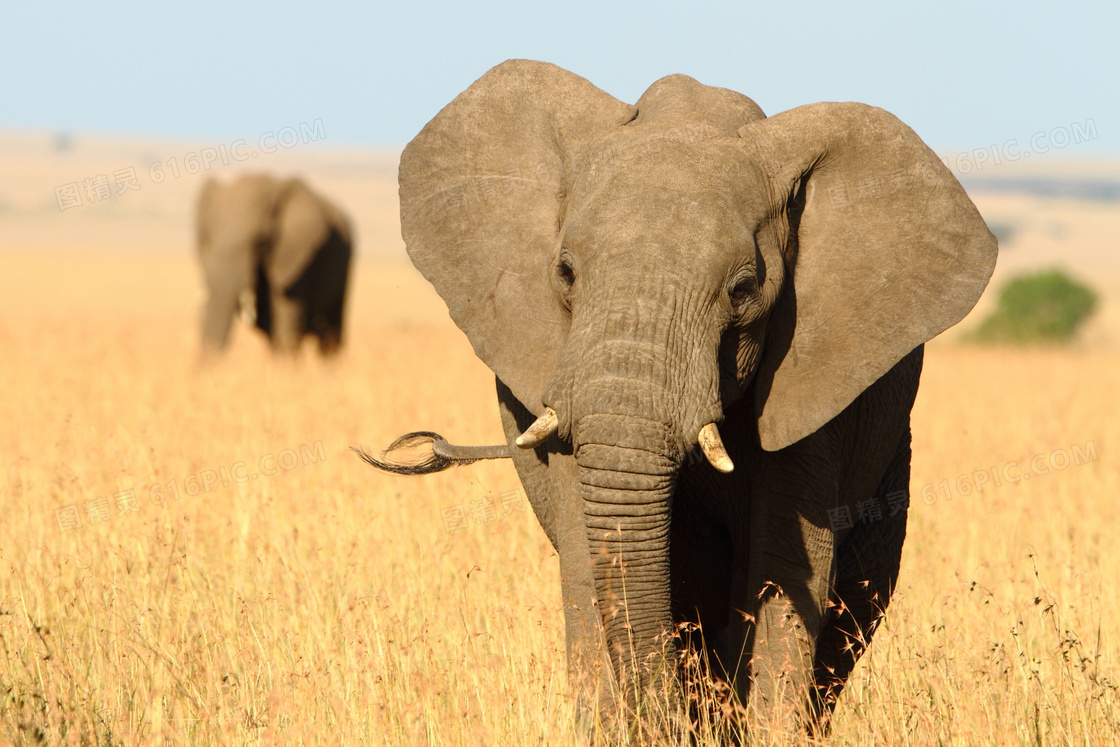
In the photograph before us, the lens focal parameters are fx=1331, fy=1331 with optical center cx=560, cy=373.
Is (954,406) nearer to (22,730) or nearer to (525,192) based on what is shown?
(525,192)

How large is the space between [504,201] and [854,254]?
3.58ft

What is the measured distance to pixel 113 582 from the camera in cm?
519

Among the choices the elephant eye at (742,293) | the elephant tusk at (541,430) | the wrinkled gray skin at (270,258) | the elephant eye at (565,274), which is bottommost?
the elephant tusk at (541,430)

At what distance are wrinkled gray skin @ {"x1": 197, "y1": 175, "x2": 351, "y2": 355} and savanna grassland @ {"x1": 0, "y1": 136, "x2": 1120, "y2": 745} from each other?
6.62 metres

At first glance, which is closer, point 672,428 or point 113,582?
point 672,428

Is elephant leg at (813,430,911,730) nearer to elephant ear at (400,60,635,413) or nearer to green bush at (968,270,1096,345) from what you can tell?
elephant ear at (400,60,635,413)

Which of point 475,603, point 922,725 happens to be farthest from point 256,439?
point 922,725

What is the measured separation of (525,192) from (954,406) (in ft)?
32.2

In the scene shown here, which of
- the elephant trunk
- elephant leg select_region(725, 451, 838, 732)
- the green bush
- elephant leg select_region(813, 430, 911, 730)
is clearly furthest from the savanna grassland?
the green bush

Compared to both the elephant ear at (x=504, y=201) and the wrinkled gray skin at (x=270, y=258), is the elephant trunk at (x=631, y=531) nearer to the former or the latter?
the elephant ear at (x=504, y=201)

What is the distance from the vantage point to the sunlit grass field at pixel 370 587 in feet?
13.6

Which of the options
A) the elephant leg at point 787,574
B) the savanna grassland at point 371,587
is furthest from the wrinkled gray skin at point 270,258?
the elephant leg at point 787,574

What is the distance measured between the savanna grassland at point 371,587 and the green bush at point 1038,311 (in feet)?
50.7

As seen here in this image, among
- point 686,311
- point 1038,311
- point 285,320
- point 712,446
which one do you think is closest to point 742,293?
point 686,311
